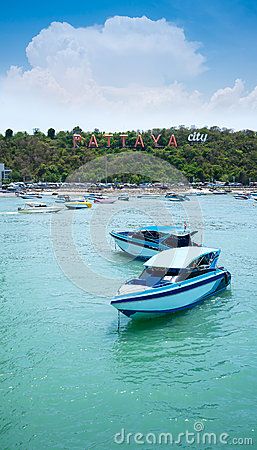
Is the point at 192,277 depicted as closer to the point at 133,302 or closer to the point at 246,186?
the point at 133,302

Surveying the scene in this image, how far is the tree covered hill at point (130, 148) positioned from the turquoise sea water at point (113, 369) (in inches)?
4345

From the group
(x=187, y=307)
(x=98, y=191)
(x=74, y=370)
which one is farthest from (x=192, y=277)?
(x=98, y=191)

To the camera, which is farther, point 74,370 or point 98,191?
point 98,191

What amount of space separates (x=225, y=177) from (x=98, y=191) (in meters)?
41.2

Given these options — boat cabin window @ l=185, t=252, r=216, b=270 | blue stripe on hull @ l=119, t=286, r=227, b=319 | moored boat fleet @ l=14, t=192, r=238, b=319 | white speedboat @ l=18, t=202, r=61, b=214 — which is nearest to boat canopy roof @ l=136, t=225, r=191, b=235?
moored boat fleet @ l=14, t=192, r=238, b=319

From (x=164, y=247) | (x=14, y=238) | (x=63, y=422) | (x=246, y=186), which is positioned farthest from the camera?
(x=246, y=186)

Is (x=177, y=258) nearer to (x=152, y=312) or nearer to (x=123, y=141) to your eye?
(x=152, y=312)

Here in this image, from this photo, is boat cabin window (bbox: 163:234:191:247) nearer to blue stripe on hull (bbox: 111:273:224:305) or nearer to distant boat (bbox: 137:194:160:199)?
blue stripe on hull (bbox: 111:273:224:305)

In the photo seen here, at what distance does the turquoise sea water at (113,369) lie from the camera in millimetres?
11930

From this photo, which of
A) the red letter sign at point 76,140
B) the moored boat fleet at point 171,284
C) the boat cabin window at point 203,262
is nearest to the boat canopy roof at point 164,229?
the moored boat fleet at point 171,284

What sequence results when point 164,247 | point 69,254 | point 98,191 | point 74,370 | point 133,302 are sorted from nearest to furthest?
1. point 74,370
2. point 133,302
3. point 164,247
4. point 69,254
5. point 98,191

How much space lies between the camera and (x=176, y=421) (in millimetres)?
12148

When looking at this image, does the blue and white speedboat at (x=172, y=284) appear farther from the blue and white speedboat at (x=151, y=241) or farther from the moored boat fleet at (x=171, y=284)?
the blue and white speedboat at (x=151, y=241)

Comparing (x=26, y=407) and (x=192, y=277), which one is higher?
(x=192, y=277)
